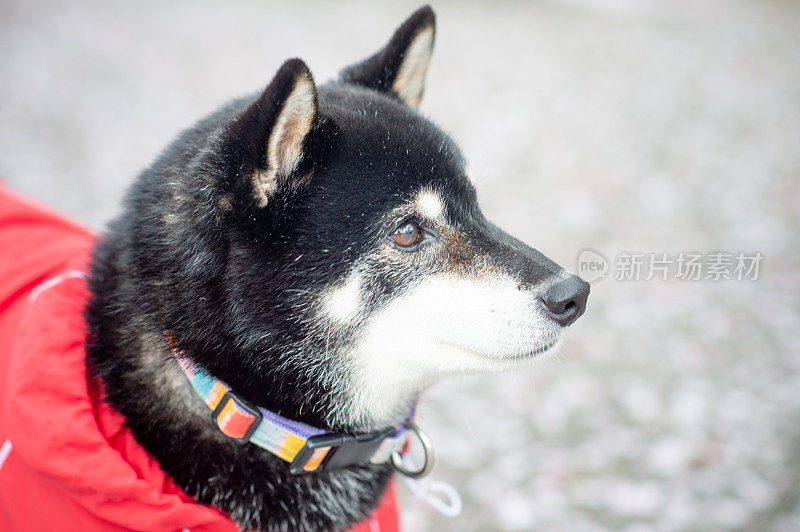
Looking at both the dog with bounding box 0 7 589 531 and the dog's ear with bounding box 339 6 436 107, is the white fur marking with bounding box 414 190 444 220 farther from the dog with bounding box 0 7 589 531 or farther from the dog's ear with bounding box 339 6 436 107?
the dog's ear with bounding box 339 6 436 107

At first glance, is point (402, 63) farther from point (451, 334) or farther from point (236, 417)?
point (236, 417)

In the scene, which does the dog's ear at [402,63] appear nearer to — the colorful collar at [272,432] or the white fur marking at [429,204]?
the white fur marking at [429,204]

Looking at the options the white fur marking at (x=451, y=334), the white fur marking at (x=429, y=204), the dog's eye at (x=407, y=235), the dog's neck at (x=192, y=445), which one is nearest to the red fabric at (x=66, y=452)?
the dog's neck at (x=192, y=445)

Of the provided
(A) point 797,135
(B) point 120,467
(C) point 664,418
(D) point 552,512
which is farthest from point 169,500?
(A) point 797,135

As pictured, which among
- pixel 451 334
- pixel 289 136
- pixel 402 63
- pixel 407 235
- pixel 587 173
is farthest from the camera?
pixel 587 173

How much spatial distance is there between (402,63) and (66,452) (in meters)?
1.96

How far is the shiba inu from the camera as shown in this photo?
72.7 inches

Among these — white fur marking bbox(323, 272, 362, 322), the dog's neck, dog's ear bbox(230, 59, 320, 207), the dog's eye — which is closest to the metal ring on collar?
the dog's neck

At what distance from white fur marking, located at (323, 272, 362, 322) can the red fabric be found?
2.49 ft

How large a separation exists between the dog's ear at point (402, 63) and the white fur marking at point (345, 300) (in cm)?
104

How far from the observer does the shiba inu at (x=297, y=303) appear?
185 centimetres

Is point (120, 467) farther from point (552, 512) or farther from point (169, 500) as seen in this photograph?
point (552, 512)

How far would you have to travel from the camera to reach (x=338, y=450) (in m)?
2.00

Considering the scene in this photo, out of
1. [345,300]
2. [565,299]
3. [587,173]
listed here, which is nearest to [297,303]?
[345,300]
